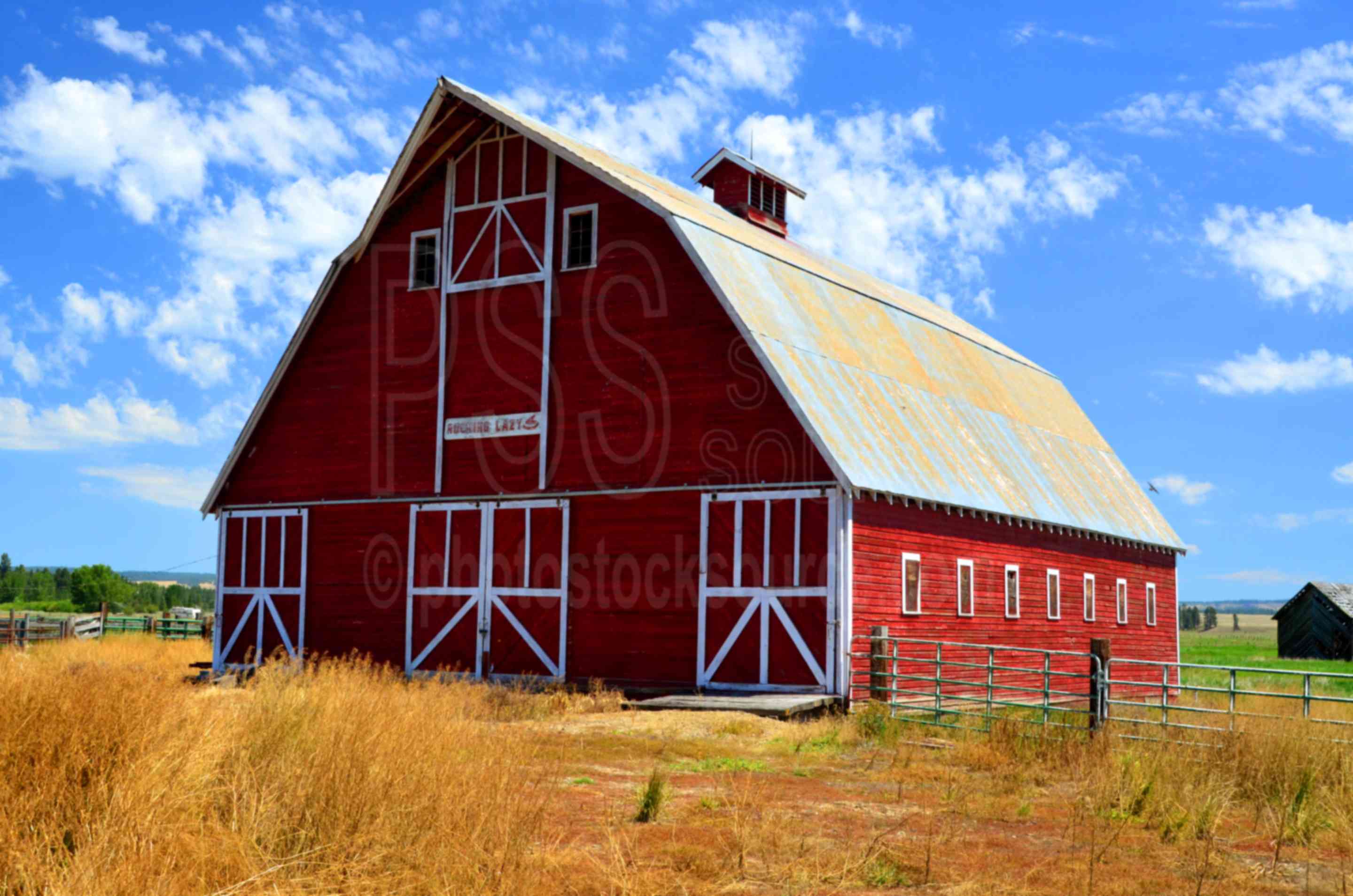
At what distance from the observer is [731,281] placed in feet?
78.2

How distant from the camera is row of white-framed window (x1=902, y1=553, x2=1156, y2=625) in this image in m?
24.0

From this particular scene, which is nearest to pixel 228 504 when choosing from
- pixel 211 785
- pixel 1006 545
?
pixel 1006 545

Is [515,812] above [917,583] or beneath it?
beneath

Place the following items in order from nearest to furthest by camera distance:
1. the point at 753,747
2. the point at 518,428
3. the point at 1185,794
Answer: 1. the point at 1185,794
2. the point at 753,747
3. the point at 518,428

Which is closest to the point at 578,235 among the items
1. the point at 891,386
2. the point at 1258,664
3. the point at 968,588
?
the point at 891,386

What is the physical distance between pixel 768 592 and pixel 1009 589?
24.2 ft

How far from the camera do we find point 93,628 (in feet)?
154

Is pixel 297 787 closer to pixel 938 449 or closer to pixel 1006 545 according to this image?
pixel 938 449

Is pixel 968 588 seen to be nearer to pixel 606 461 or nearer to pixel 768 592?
pixel 768 592

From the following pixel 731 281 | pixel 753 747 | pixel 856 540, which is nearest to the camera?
Answer: pixel 753 747

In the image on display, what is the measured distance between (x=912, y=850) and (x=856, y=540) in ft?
40.4

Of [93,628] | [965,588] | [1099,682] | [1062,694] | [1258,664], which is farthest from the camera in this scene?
[93,628]

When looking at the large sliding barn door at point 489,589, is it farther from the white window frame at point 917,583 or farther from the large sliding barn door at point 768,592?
the white window frame at point 917,583

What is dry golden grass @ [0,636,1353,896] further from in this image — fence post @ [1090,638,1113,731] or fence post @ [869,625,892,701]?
fence post @ [869,625,892,701]
